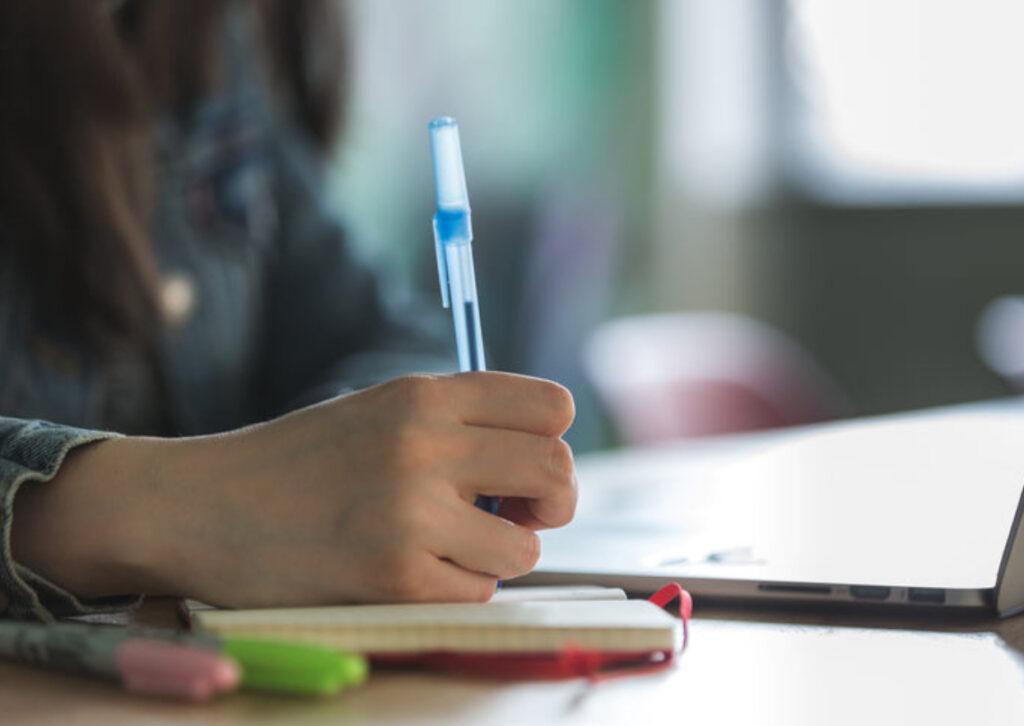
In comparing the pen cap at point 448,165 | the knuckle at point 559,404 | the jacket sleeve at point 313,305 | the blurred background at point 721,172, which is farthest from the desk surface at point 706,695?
the blurred background at point 721,172

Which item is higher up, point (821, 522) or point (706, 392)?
point (821, 522)

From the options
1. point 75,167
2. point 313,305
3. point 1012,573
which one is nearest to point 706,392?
point 313,305

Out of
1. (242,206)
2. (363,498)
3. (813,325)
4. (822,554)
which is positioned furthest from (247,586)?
(813,325)

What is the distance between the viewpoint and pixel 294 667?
14.1 inches

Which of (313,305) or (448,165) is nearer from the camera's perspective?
(448,165)

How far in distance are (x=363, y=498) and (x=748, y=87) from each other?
293 centimetres

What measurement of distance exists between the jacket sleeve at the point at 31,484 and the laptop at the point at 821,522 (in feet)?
0.66

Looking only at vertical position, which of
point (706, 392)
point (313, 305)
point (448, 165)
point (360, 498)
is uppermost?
A: point (448, 165)

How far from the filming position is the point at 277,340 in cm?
118

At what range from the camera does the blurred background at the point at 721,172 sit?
Answer: 287cm

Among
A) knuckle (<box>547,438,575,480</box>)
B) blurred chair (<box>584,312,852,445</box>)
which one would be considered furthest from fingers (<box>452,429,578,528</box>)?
blurred chair (<box>584,312,852,445</box>)

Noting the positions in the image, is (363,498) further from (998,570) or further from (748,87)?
(748,87)

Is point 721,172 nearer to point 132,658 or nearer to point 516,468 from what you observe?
point 516,468

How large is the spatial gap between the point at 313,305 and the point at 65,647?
792mm
